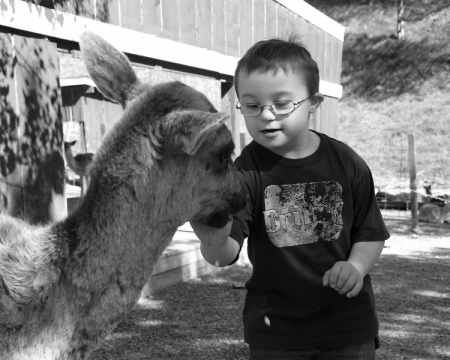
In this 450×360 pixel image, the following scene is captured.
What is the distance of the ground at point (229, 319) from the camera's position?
16.9 ft

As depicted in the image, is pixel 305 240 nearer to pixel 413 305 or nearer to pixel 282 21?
pixel 413 305

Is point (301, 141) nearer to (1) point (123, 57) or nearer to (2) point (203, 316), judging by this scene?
(1) point (123, 57)

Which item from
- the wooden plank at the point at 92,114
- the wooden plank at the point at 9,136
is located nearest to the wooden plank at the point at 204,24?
the wooden plank at the point at 9,136

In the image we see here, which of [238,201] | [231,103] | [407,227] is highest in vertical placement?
[231,103]

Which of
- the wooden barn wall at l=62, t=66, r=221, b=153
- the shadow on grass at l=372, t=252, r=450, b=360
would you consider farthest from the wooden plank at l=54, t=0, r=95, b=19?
the wooden barn wall at l=62, t=66, r=221, b=153

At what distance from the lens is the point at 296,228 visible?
8.54ft

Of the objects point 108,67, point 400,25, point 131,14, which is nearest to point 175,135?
point 108,67

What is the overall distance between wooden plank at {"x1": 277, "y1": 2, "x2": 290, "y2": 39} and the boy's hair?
724 centimetres

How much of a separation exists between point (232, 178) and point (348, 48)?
3057 cm

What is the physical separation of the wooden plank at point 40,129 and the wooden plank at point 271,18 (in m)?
4.83

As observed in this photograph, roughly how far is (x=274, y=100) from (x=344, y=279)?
32.4 inches

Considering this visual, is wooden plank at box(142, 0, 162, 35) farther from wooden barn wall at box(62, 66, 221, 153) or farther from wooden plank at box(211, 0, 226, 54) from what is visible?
wooden barn wall at box(62, 66, 221, 153)

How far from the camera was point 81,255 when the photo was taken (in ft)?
7.28

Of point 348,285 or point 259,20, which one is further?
point 259,20
